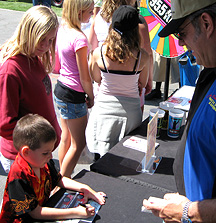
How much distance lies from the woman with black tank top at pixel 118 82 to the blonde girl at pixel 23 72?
1.73ft

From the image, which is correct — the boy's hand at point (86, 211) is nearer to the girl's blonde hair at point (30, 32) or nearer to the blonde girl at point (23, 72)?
the blonde girl at point (23, 72)

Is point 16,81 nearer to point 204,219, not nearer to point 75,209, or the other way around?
point 75,209

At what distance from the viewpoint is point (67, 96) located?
8.68 feet

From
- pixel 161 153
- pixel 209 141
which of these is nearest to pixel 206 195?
pixel 209 141

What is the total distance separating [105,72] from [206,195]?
139 cm

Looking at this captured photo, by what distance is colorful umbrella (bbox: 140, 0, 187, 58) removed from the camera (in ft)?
10.7

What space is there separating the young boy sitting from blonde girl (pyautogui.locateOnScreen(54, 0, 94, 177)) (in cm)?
114

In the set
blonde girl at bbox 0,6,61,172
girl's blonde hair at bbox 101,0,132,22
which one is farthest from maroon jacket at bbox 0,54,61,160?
girl's blonde hair at bbox 101,0,132,22

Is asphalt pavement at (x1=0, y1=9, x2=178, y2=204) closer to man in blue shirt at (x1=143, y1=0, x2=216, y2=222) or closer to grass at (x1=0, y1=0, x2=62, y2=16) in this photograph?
grass at (x1=0, y1=0, x2=62, y2=16)

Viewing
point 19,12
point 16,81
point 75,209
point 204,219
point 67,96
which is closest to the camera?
point 204,219

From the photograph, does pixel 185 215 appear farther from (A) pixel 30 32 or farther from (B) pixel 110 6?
(B) pixel 110 6

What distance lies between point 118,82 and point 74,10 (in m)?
0.80

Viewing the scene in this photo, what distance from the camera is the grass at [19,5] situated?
13953mm

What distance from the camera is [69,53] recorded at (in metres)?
2.54
